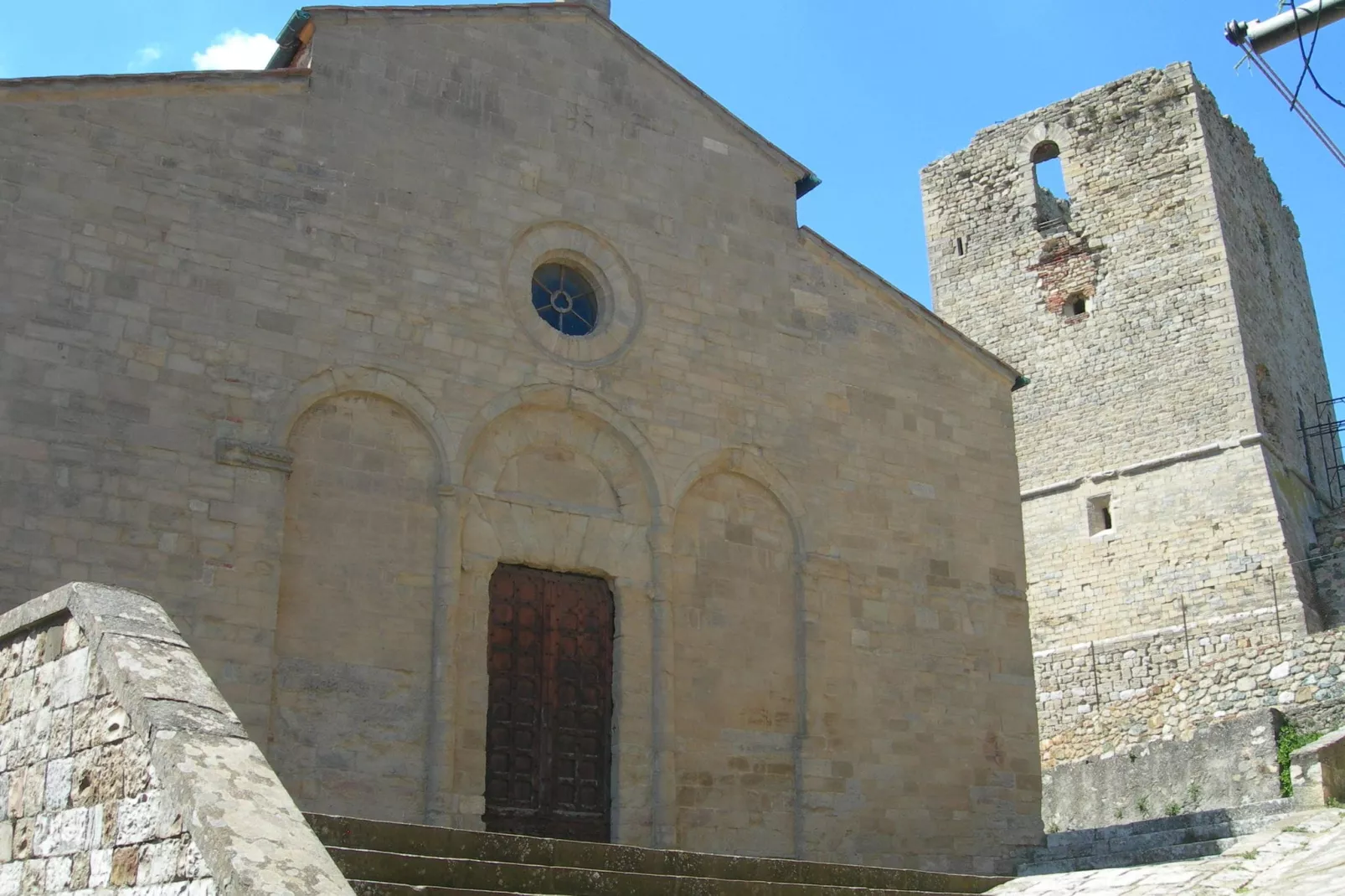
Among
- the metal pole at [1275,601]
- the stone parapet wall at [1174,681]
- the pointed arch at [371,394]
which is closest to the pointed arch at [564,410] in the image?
the pointed arch at [371,394]

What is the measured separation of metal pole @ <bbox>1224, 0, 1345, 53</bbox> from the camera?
9.83m

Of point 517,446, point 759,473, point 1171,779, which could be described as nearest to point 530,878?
point 517,446

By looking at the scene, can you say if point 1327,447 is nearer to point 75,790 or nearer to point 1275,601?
point 1275,601

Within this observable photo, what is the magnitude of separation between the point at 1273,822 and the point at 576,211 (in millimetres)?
7844

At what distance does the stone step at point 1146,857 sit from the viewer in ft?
37.1

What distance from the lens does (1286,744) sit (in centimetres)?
1767

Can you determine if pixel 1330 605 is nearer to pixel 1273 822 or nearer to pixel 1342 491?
pixel 1342 491

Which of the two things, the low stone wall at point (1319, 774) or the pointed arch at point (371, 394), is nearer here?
the pointed arch at point (371, 394)

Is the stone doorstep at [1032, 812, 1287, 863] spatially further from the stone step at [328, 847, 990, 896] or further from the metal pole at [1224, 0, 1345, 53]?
the metal pole at [1224, 0, 1345, 53]

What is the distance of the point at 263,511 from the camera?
11.0 meters

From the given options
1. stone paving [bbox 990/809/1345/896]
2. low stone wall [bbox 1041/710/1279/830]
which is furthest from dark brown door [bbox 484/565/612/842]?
low stone wall [bbox 1041/710/1279/830]

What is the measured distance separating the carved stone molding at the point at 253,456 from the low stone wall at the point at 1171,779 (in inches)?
426

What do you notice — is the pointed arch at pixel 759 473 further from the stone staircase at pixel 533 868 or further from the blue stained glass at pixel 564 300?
the stone staircase at pixel 533 868

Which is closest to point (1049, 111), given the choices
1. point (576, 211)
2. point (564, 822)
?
point (576, 211)
